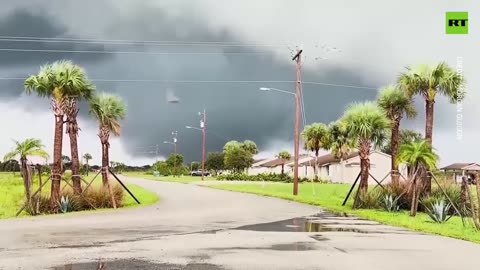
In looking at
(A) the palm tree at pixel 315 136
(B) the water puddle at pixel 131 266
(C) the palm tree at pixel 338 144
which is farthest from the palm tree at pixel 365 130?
(A) the palm tree at pixel 315 136

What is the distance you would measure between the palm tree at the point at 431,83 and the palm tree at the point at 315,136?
7480 centimetres

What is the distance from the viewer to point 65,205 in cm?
2616

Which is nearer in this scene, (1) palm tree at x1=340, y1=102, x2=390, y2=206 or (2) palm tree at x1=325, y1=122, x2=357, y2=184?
(1) palm tree at x1=340, y1=102, x2=390, y2=206

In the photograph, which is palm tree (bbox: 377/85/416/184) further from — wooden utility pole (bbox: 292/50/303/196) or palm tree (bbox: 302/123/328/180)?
palm tree (bbox: 302/123/328/180)

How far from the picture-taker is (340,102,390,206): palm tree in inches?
1180

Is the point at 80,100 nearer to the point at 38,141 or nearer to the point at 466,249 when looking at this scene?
the point at 38,141

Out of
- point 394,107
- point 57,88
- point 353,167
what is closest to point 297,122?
point 394,107

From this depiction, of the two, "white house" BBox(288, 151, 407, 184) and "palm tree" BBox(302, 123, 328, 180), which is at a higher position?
"palm tree" BBox(302, 123, 328, 180)

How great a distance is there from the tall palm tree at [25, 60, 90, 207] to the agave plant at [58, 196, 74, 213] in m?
0.34

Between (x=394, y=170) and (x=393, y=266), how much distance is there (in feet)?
70.0

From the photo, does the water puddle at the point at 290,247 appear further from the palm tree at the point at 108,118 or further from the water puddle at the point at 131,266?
the palm tree at the point at 108,118

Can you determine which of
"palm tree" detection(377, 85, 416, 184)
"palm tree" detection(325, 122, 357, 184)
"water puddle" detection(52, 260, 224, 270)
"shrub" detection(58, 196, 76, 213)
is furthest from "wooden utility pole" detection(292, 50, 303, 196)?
"palm tree" detection(325, 122, 357, 184)

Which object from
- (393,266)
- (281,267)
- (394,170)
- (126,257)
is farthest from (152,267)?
(394,170)

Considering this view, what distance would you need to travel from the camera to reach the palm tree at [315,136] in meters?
107
